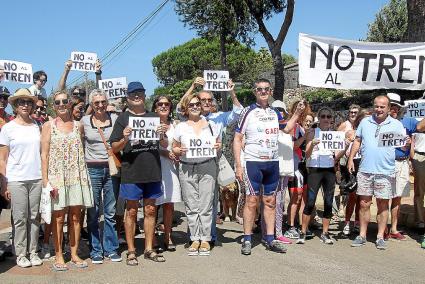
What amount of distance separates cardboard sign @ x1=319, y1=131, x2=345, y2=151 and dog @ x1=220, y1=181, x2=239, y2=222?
196 centimetres

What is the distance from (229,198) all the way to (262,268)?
9.17ft

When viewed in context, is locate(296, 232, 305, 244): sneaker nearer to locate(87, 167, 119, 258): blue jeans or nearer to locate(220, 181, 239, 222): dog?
locate(220, 181, 239, 222): dog

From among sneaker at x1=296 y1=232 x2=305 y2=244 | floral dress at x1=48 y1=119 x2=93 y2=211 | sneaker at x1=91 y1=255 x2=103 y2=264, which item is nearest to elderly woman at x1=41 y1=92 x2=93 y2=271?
floral dress at x1=48 y1=119 x2=93 y2=211

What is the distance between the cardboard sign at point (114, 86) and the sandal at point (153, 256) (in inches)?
136

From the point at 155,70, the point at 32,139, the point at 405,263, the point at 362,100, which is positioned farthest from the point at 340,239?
the point at 155,70

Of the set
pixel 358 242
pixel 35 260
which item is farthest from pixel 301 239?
pixel 35 260

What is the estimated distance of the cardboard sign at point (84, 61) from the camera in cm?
912

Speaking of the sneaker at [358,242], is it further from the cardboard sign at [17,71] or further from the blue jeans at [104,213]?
the cardboard sign at [17,71]

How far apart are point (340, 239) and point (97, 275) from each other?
369cm

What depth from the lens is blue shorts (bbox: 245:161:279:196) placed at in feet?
21.6

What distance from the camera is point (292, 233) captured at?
24.5ft

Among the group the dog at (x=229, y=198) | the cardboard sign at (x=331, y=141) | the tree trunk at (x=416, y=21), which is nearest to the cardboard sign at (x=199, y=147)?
the cardboard sign at (x=331, y=141)

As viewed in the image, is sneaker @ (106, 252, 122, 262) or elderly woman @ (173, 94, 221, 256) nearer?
sneaker @ (106, 252, 122, 262)

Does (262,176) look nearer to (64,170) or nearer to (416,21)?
(64,170)
